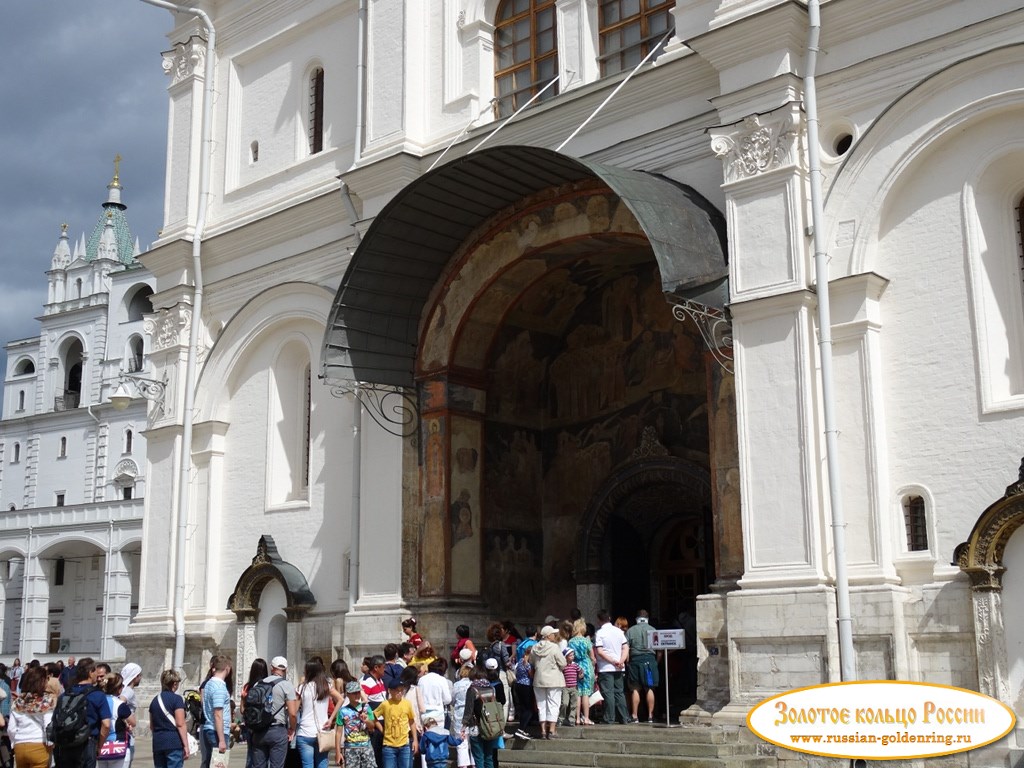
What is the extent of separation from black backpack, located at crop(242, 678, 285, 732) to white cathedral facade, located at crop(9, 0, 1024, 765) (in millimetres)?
5324

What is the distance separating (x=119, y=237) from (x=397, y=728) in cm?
6411

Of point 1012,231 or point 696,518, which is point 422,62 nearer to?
point 696,518

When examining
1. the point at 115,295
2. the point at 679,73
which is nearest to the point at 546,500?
the point at 679,73

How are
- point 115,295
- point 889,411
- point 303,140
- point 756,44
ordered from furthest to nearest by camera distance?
1. point 115,295
2. point 303,140
3. point 756,44
4. point 889,411

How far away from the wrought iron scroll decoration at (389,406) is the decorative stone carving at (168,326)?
4.81 metres

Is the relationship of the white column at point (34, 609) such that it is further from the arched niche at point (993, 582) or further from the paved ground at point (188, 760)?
the arched niche at point (993, 582)

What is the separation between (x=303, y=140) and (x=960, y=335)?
12.5 meters

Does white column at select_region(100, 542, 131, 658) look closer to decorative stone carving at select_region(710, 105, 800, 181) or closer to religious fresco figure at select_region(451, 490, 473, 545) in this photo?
religious fresco figure at select_region(451, 490, 473, 545)

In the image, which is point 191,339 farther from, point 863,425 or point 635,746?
point 863,425

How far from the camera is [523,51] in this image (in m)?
19.6

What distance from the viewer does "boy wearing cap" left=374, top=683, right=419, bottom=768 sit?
11875 millimetres

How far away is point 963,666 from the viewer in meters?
13.2

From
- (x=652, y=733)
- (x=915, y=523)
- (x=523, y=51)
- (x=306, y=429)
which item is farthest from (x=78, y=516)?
(x=915, y=523)

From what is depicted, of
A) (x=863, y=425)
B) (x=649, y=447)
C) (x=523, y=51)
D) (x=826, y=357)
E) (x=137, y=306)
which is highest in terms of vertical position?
(x=137, y=306)
